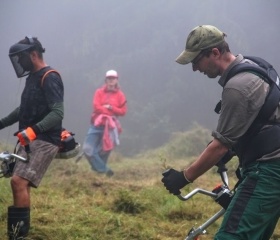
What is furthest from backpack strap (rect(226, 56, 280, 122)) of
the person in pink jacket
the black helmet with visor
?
the person in pink jacket

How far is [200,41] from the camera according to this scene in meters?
3.16

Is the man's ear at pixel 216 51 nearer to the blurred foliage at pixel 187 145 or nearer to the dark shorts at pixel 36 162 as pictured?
the dark shorts at pixel 36 162

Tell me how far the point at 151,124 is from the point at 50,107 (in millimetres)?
A: 14735

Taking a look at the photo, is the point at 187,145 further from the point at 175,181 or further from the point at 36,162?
the point at 175,181

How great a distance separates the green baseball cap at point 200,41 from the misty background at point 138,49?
13713 millimetres

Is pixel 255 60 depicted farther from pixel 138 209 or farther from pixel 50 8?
pixel 50 8

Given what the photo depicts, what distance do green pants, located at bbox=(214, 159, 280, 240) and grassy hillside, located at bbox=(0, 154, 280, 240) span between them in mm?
1976

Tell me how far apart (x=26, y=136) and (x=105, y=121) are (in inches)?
217

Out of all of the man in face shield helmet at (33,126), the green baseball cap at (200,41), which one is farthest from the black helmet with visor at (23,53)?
the green baseball cap at (200,41)

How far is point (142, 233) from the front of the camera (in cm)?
473

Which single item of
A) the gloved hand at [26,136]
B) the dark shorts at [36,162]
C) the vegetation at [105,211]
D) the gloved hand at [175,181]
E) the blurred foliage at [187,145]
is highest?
the gloved hand at [26,136]

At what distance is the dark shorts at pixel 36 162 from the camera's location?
4.17m

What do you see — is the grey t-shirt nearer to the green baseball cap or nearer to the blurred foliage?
the green baseball cap

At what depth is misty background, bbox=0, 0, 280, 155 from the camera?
770 inches
